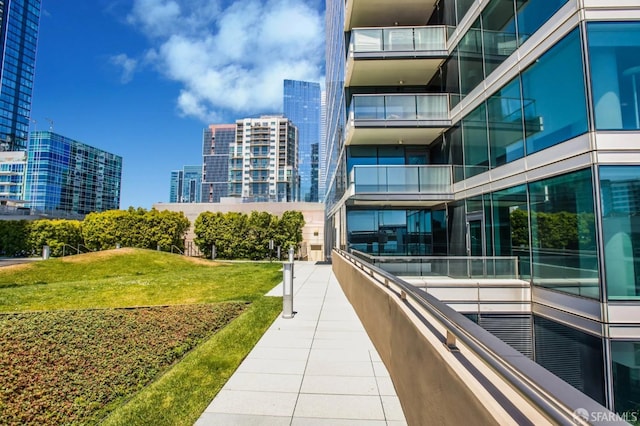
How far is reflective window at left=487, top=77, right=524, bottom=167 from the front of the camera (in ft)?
31.0

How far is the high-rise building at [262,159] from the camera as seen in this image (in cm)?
10756

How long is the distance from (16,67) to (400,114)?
138071mm

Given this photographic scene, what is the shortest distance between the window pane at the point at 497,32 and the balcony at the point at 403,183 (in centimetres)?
454

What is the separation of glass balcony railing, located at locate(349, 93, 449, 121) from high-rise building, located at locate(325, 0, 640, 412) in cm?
5

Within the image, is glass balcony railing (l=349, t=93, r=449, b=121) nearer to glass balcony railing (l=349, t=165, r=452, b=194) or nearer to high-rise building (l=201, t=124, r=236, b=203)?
glass balcony railing (l=349, t=165, r=452, b=194)

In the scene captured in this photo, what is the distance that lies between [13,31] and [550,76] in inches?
5820

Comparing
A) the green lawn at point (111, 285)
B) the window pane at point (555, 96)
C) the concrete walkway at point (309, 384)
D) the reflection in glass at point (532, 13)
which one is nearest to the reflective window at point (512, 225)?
the window pane at point (555, 96)

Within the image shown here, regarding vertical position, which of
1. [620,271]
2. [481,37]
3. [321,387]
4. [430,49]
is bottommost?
[321,387]

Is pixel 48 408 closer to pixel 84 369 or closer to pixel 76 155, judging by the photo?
pixel 84 369

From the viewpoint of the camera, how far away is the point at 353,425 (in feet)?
11.5

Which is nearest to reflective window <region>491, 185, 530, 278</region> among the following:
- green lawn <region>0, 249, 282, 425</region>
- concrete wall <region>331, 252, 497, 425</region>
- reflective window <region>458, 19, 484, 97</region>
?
reflective window <region>458, 19, 484, 97</region>

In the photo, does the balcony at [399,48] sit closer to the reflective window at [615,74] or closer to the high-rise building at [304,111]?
the reflective window at [615,74]

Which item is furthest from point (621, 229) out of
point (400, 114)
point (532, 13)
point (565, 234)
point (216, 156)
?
point (216, 156)

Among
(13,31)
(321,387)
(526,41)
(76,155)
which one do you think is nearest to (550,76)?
(526,41)
